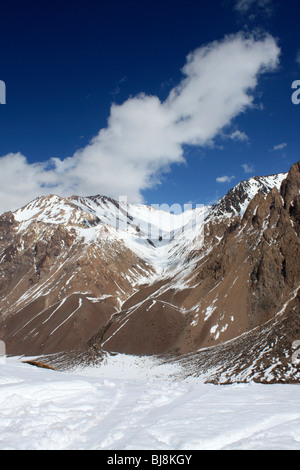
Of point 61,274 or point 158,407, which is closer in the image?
point 158,407

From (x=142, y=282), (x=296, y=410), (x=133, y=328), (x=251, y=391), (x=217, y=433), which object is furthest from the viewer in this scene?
(x=142, y=282)

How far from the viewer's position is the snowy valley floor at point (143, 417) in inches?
288

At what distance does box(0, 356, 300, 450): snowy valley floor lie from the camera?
24.0 ft

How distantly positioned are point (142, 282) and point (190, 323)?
7477 centimetres

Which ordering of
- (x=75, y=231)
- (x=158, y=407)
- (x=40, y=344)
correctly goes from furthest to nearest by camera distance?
(x=75, y=231), (x=40, y=344), (x=158, y=407)

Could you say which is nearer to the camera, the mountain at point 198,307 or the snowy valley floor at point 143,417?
the snowy valley floor at point 143,417

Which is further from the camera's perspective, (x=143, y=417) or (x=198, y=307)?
(x=198, y=307)

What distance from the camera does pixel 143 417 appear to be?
9.45m

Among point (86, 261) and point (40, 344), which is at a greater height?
point (86, 261)

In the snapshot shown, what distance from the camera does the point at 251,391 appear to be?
13.2 m

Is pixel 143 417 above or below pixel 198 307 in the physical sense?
above

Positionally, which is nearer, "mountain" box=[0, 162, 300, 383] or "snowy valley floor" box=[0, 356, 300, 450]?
"snowy valley floor" box=[0, 356, 300, 450]

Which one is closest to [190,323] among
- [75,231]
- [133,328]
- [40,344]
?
[133,328]
